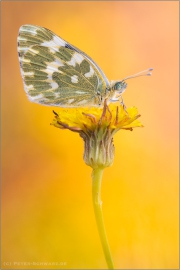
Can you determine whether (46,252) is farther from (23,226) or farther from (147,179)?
(147,179)

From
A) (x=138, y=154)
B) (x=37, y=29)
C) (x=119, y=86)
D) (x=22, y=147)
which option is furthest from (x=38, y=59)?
(x=138, y=154)

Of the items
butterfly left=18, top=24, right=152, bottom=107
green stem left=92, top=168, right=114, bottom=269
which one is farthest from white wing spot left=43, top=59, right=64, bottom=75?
green stem left=92, top=168, right=114, bottom=269

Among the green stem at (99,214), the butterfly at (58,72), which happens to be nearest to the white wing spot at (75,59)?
the butterfly at (58,72)

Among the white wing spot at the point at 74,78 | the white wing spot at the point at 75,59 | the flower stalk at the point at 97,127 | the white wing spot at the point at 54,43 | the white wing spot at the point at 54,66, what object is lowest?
the flower stalk at the point at 97,127

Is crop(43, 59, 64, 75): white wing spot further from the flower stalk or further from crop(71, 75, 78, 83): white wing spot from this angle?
the flower stalk

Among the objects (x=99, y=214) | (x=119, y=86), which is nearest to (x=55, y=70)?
(x=119, y=86)

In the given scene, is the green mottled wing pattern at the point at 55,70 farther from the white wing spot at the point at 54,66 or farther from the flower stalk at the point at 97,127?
the flower stalk at the point at 97,127

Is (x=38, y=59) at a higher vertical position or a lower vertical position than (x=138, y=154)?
higher
